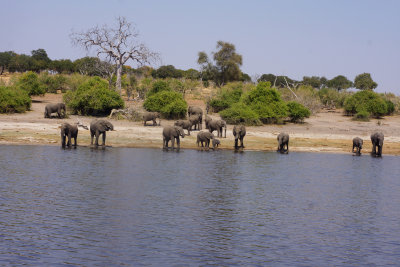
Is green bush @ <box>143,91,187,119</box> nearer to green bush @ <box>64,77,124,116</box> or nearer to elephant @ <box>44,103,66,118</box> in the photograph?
green bush @ <box>64,77,124,116</box>

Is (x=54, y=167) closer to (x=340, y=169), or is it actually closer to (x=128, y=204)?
(x=128, y=204)

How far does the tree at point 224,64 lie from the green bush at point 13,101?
127 ft

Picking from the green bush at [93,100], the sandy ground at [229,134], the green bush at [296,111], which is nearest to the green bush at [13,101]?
the sandy ground at [229,134]

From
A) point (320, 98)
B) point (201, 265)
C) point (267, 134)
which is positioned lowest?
point (201, 265)

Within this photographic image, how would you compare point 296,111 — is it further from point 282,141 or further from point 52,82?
point 52,82

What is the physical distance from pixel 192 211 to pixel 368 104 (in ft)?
121

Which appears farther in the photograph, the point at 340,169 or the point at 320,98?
the point at 320,98

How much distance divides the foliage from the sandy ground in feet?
14.3

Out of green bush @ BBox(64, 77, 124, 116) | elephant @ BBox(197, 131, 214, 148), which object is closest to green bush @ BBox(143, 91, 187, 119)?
green bush @ BBox(64, 77, 124, 116)

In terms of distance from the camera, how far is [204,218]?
15.0 m

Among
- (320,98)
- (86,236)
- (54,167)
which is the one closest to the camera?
(86,236)

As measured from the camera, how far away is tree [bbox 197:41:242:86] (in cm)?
7594

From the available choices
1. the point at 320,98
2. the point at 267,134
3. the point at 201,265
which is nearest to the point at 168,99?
the point at 267,134

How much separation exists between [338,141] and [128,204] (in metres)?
22.8
